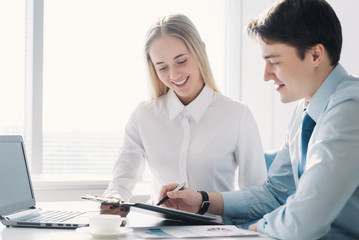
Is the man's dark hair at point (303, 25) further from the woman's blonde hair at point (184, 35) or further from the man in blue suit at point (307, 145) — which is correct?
the woman's blonde hair at point (184, 35)

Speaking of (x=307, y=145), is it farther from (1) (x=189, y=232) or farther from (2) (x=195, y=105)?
(2) (x=195, y=105)

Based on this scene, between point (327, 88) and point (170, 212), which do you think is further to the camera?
point (327, 88)

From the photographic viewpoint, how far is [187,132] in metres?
2.04

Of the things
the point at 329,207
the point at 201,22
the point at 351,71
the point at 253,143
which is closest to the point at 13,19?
the point at 201,22

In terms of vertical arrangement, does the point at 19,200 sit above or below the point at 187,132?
below

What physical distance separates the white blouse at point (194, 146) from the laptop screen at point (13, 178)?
43cm

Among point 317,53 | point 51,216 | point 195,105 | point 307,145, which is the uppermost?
point 317,53

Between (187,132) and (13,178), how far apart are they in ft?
2.68

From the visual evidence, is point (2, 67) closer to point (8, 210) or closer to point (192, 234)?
point (8, 210)

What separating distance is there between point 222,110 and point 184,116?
18 cm

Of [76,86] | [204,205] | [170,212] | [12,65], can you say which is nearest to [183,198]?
[204,205]

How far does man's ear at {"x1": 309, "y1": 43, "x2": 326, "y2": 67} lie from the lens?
1.30m

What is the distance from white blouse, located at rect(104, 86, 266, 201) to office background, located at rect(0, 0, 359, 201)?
1025 mm

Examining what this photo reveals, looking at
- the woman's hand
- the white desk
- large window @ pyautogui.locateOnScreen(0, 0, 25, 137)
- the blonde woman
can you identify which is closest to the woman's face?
the blonde woman
